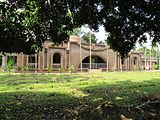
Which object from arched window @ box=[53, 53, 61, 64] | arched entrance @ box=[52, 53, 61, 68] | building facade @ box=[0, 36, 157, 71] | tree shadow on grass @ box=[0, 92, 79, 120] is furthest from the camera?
arched window @ box=[53, 53, 61, 64]

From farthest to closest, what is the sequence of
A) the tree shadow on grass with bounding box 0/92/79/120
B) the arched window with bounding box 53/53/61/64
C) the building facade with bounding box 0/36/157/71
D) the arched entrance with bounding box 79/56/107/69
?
the arched entrance with bounding box 79/56/107/69, the arched window with bounding box 53/53/61/64, the building facade with bounding box 0/36/157/71, the tree shadow on grass with bounding box 0/92/79/120

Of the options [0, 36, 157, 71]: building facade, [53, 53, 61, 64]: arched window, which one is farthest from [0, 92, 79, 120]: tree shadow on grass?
[53, 53, 61, 64]: arched window

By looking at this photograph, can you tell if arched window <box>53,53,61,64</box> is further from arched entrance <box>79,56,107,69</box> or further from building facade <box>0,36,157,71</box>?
arched entrance <box>79,56,107,69</box>

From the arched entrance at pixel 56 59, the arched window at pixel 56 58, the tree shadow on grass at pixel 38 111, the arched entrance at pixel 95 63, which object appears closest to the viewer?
the tree shadow on grass at pixel 38 111

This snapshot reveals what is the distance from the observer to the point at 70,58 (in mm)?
61938

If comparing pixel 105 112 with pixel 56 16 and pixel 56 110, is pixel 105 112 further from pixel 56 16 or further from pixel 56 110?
pixel 56 16

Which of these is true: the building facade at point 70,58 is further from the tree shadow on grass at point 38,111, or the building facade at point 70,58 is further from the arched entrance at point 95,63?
the tree shadow on grass at point 38,111

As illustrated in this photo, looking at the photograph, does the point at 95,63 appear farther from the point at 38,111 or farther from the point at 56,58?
the point at 38,111

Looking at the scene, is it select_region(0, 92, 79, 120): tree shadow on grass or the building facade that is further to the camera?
the building facade

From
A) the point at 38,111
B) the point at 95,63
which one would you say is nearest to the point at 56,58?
the point at 95,63

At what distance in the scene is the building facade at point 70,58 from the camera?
57.5 meters

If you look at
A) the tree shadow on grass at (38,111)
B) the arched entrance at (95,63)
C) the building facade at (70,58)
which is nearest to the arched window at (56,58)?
the building facade at (70,58)

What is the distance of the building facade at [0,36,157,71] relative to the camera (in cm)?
5747

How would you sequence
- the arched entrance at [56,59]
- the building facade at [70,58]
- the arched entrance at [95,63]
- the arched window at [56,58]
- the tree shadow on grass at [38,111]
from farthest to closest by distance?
the arched entrance at [95,63] → the arched window at [56,58] → the arched entrance at [56,59] → the building facade at [70,58] → the tree shadow on grass at [38,111]
